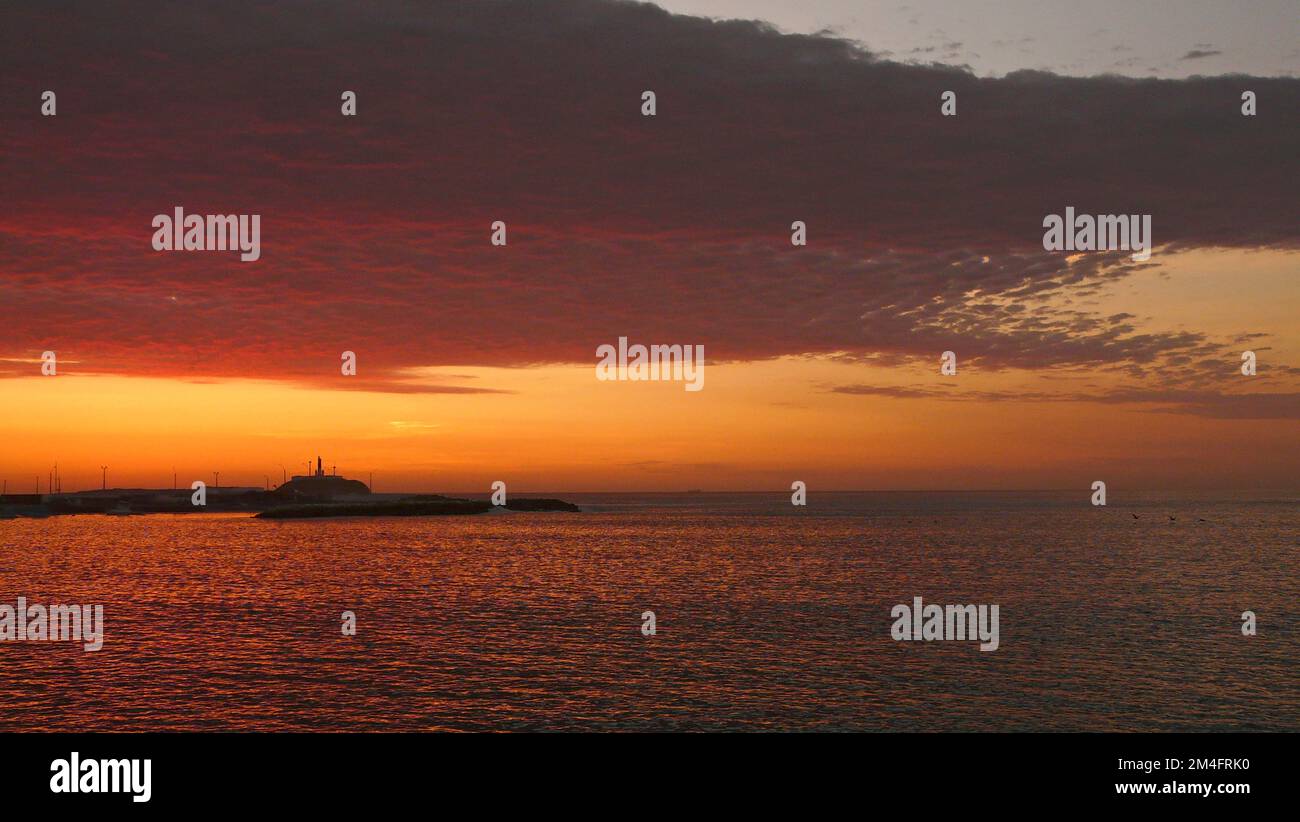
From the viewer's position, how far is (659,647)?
4791 centimetres

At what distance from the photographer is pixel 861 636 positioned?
169 feet

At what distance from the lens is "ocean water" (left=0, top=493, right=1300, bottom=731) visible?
34750 millimetres

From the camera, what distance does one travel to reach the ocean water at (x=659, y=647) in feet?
114

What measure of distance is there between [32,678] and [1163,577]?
275 ft

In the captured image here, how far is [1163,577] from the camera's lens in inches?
3312
